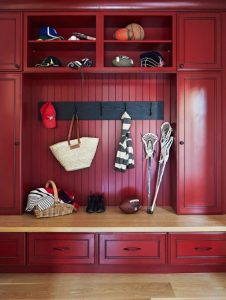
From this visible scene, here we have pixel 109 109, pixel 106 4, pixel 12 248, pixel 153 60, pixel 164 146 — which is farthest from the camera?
pixel 109 109

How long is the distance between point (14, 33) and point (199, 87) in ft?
5.87

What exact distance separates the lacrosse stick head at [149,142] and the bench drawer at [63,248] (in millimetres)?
1038

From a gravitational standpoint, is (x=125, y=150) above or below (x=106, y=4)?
below

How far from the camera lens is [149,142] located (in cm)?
282

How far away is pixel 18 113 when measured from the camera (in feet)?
8.38

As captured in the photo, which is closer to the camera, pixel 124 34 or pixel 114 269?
pixel 114 269

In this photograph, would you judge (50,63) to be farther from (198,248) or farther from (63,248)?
(198,248)

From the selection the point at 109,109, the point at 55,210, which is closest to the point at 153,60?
the point at 109,109

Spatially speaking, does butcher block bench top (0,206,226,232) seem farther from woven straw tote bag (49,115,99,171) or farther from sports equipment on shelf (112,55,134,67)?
sports equipment on shelf (112,55,134,67)

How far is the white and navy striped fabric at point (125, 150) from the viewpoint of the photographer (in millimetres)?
2742

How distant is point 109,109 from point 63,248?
56.2 inches

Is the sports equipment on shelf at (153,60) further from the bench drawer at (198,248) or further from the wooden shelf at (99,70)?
the bench drawer at (198,248)

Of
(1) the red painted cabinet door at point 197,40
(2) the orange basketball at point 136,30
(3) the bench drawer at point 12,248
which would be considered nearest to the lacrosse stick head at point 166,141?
(1) the red painted cabinet door at point 197,40

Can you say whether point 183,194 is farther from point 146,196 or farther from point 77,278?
point 77,278
